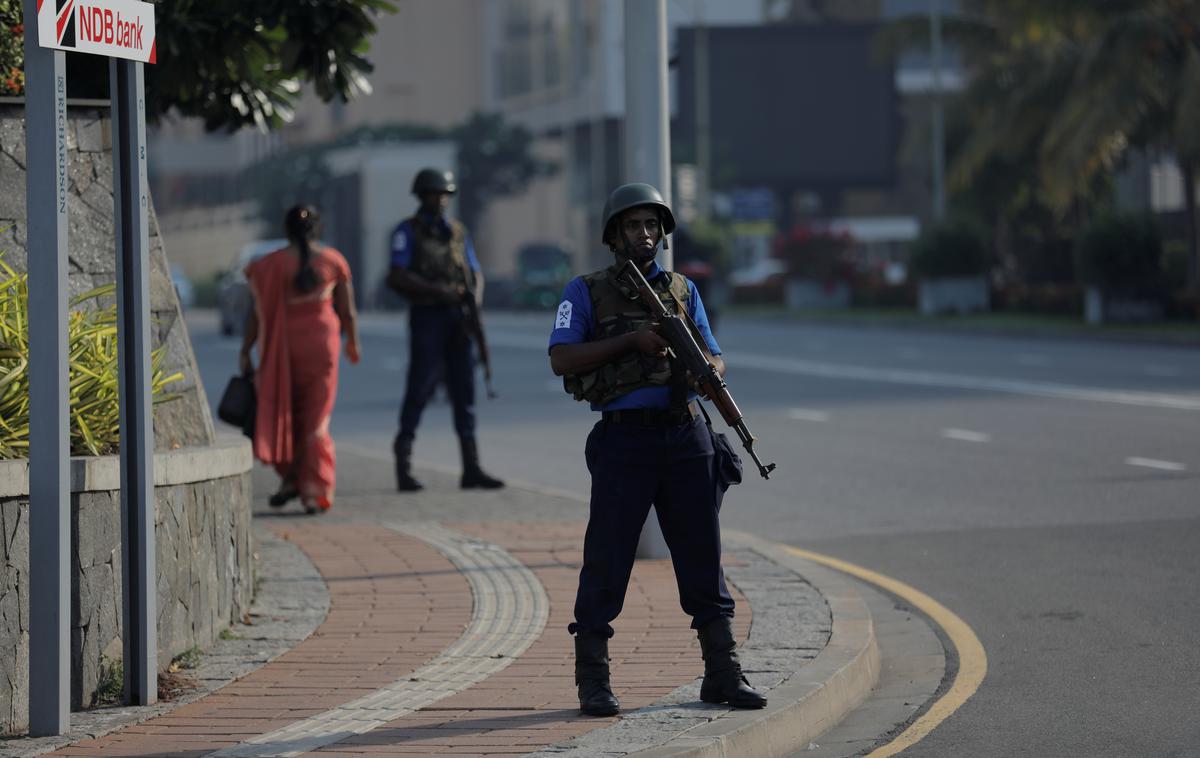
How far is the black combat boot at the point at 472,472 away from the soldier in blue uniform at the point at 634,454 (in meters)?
6.02

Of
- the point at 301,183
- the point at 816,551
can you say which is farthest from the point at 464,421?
the point at 301,183

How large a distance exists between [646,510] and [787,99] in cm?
7033

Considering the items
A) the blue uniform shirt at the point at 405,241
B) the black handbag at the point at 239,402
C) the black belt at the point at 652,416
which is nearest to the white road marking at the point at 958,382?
the blue uniform shirt at the point at 405,241

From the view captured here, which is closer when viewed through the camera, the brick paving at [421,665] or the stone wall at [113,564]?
the brick paving at [421,665]

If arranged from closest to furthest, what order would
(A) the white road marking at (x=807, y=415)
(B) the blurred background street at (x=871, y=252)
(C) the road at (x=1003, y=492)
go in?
(C) the road at (x=1003, y=492) → (B) the blurred background street at (x=871, y=252) → (A) the white road marking at (x=807, y=415)

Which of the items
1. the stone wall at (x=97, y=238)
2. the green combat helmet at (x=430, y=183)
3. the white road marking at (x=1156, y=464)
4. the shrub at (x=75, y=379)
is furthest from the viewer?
the white road marking at (x=1156, y=464)

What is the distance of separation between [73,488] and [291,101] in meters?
5.53

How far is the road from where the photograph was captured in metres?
6.74

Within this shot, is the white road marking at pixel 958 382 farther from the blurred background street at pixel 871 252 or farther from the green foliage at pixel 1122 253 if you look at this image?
the green foliage at pixel 1122 253

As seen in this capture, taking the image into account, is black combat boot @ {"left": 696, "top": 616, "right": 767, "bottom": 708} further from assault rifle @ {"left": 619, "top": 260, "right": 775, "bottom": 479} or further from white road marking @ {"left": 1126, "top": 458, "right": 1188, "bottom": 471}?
white road marking @ {"left": 1126, "top": 458, "right": 1188, "bottom": 471}

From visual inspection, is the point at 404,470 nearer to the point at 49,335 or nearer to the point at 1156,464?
the point at 1156,464

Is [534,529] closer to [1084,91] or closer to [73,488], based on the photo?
[73,488]

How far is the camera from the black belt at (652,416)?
608 cm

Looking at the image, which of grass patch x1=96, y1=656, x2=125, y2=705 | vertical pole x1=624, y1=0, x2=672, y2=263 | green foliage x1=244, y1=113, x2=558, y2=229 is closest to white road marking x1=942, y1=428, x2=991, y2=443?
vertical pole x1=624, y1=0, x2=672, y2=263
